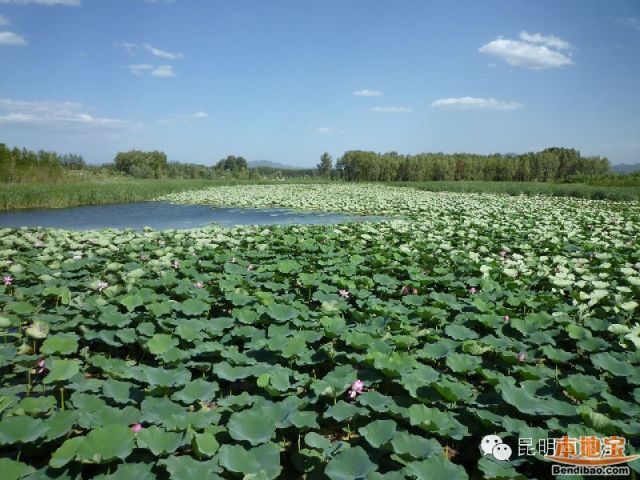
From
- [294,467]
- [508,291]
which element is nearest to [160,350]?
[294,467]

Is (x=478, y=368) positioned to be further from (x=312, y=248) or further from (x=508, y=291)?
(x=312, y=248)

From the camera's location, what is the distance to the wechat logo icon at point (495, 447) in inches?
72.6

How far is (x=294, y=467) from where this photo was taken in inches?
77.1

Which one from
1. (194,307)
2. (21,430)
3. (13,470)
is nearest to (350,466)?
(13,470)

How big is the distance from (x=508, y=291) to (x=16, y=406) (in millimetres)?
3751

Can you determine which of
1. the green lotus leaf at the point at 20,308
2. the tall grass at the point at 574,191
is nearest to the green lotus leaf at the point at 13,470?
the green lotus leaf at the point at 20,308

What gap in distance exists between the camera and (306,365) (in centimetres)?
279

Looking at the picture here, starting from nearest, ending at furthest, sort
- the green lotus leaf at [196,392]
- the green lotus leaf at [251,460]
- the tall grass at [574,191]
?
the green lotus leaf at [251,460]
the green lotus leaf at [196,392]
the tall grass at [574,191]

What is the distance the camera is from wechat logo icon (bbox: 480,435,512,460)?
72.6 inches

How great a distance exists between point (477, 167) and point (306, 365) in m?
60.3

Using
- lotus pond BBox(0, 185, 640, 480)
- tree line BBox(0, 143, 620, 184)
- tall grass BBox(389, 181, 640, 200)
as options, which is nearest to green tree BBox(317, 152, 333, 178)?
tree line BBox(0, 143, 620, 184)

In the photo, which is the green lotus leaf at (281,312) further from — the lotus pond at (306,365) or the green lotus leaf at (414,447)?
the green lotus leaf at (414,447)

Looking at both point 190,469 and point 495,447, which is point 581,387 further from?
point 190,469

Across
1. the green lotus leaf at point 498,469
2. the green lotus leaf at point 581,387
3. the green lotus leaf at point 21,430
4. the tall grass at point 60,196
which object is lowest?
the green lotus leaf at point 498,469
